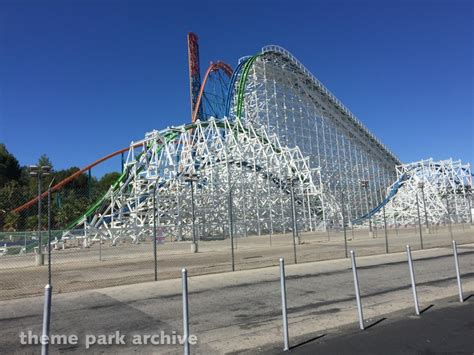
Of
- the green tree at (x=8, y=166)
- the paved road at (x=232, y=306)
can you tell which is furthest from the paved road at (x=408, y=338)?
the green tree at (x=8, y=166)

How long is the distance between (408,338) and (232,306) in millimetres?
3278

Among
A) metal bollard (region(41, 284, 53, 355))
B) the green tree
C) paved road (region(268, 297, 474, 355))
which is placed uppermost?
the green tree

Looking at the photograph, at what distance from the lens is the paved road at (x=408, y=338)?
4426 millimetres

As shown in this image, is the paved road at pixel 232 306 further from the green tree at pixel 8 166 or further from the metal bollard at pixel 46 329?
the green tree at pixel 8 166

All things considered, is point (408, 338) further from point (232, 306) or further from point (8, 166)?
point (8, 166)

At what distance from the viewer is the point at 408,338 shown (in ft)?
15.8

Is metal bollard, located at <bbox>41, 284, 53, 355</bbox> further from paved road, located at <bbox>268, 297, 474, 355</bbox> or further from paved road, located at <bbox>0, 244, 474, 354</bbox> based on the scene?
paved road, located at <bbox>268, 297, 474, 355</bbox>

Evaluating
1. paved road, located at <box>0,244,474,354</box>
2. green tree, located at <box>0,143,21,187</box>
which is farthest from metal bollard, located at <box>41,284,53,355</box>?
green tree, located at <box>0,143,21,187</box>

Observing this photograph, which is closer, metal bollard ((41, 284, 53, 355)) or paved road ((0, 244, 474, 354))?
metal bollard ((41, 284, 53, 355))

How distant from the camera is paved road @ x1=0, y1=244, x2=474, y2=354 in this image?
5.42 metres

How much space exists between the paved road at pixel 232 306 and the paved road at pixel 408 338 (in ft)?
1.40

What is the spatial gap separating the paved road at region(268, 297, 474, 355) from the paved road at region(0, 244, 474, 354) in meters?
0.43

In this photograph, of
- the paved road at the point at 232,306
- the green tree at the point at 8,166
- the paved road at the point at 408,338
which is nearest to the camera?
the paved road at the point at 408,338

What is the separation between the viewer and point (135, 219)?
31688mm
